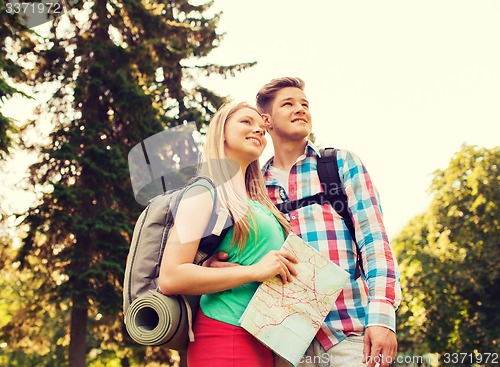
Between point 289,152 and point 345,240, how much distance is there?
0.71m

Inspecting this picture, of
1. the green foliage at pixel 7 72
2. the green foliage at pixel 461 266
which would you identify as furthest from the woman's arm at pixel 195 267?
the green foliage at pixel 461 266

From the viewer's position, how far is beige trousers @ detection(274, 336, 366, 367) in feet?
8.49

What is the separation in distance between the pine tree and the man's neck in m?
11.5

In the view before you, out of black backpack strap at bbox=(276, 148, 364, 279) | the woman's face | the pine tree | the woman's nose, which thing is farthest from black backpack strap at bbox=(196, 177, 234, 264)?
the pine tree

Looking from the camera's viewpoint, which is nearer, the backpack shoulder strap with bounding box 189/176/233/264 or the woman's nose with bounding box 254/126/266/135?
the backpack shoulder strap with bounding box 189/176/233/264

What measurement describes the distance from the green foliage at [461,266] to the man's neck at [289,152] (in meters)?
20.3

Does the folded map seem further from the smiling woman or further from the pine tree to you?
the pine tree

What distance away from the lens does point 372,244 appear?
264 cm

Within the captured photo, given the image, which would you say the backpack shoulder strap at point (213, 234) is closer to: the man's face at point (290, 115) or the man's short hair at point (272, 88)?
the man's face at point (290, 115)

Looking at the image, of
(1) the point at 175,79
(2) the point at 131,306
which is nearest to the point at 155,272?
(2) the point at 131,306

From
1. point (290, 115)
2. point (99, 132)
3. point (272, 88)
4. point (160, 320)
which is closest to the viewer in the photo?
point (160, 320)

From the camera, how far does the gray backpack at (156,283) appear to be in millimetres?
2213

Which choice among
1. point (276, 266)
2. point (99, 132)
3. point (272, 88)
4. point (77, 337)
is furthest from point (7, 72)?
point (276, 266)

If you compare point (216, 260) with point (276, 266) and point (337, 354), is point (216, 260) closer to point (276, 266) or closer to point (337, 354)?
point (276, 266)
